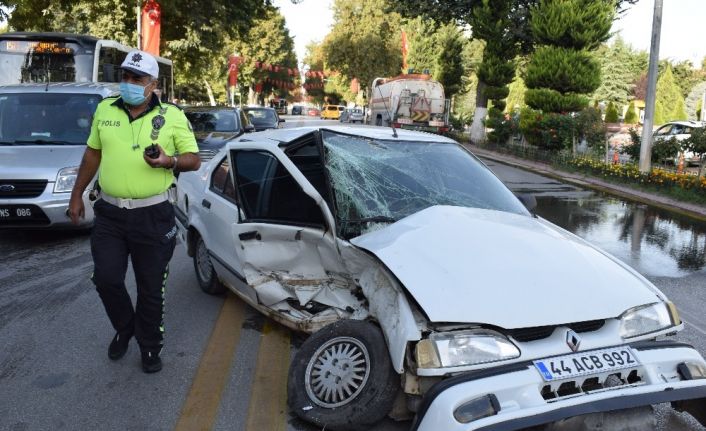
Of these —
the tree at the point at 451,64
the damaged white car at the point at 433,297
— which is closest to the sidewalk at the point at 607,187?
the damaged white car at the point at 433,297

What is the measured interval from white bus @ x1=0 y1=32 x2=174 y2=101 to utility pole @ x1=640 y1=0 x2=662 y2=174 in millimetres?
12497

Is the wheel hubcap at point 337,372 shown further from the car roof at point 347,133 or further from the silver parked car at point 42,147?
the silver parked car at point 42,147

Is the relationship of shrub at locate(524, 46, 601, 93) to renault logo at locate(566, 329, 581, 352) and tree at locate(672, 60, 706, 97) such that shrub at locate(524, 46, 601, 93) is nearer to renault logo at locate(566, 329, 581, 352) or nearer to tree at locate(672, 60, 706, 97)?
renault logo at locate(566, 329, 581, 352)

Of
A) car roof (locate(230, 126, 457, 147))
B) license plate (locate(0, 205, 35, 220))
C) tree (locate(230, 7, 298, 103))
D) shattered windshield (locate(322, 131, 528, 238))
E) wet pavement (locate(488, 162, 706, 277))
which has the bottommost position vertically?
wet pavement (locate(488, 162, 706, 277))

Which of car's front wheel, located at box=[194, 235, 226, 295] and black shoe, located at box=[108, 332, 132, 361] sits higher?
car's front wheel, located at box=[194, 235, 226, 295]

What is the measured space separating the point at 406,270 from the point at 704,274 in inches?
221

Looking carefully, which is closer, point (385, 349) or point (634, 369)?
point (634, 369)

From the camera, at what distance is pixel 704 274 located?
7191 mm

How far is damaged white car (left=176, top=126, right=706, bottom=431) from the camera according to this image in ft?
8.70

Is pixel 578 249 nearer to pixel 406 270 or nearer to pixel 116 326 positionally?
pixel 406 270

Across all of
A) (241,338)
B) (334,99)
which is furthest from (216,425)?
(334,99)

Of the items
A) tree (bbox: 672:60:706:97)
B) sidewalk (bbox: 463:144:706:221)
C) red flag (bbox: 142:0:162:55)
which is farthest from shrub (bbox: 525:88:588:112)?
tree (bbox: 672:60:706:97)

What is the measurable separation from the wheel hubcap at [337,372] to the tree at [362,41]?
54.3 m

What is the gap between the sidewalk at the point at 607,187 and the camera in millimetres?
12359
